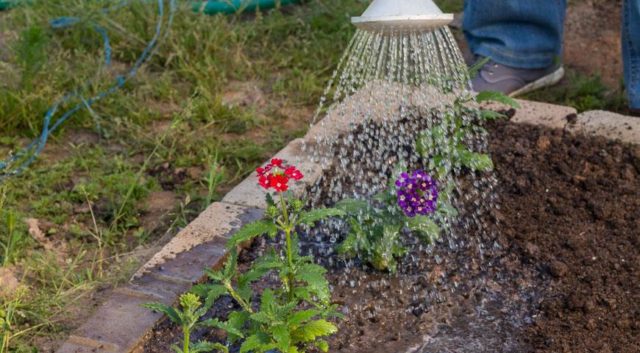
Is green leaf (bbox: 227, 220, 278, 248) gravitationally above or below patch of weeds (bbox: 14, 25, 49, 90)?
below

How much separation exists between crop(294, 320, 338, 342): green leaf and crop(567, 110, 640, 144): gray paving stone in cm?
151

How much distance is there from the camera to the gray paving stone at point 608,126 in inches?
131

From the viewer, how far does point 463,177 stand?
10.4ft

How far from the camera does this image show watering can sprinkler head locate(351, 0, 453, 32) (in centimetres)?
266

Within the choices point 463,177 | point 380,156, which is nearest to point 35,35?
point 380,156

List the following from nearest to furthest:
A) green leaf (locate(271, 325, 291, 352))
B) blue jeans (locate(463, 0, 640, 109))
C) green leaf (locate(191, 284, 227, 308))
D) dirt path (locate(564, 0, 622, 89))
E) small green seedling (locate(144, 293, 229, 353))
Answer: small green seedling (locate(144, 293, 229, 353)) → green leaf (locate(271, 325, 291, 352)) → green leaf (locate(191, 284, 227, 308)) → blue jeans (locate(463, 0, 640, 109)) → dirt path (locate(564, 0, 622, 89))

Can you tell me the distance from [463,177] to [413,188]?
60 centimetres

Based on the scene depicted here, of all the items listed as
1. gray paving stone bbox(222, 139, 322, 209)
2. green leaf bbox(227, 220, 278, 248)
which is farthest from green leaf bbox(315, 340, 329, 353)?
gray paving stone bbox(222, 139, 322, 209)

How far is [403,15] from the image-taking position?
2.66 meters

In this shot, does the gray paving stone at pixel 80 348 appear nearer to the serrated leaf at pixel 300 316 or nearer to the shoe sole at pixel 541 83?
the serrated leaf at pixel 300 316

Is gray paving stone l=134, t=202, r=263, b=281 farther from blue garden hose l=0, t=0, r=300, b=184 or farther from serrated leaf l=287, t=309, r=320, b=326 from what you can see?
blue garden hose l=0, t=0, r=300, b=184

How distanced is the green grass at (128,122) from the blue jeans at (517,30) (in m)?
0.57

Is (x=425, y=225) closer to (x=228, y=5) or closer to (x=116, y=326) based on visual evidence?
(x=116, y=326)

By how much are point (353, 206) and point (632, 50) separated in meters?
1.62
